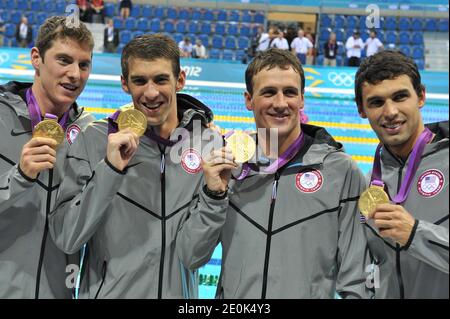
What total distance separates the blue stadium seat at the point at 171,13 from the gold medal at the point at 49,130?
12.1 metres

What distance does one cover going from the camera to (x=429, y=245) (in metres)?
1.61

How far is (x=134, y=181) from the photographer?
79.4 inches

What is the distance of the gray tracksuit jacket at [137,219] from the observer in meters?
1.97

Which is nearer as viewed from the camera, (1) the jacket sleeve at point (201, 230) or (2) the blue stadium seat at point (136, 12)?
(1) the jacket sleeve at point (201, 230)

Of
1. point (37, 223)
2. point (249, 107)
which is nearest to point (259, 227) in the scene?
point (249, 107)

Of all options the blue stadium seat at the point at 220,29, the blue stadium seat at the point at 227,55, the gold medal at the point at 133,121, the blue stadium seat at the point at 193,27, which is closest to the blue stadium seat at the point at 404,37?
the blue stadium seat at the point at 227,55

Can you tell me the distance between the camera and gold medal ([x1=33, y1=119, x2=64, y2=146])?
6.24 feet

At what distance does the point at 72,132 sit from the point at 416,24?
12.4m

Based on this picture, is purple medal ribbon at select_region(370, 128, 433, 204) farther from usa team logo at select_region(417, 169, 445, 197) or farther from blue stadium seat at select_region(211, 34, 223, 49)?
blue stadium seat at select_region(211, 34, 223, 49)

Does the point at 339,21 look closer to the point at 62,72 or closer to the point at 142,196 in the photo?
the point at 62,72

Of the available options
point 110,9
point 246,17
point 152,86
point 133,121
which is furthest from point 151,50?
point 110,9

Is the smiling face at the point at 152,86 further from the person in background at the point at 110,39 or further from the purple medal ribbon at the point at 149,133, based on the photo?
the person in background at the point at 110,39
